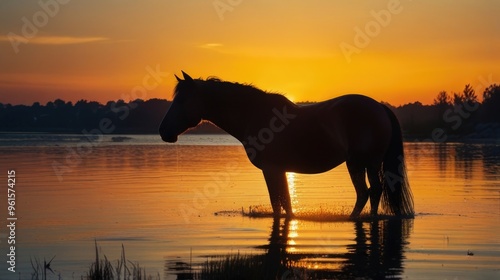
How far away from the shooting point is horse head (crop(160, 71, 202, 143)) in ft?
38.9

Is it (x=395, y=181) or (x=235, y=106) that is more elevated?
(x=235, y=106)

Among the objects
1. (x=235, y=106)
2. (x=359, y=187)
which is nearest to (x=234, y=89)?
(x=235, y=106)

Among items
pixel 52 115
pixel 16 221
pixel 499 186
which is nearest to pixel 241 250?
pixel 16 221

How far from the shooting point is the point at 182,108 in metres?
11.9

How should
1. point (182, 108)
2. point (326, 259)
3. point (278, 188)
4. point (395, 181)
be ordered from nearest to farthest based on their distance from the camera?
point (326, 259), point (278, 188), point (182, 108), point (395, 181)

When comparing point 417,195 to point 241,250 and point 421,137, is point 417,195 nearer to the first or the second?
point 241,250

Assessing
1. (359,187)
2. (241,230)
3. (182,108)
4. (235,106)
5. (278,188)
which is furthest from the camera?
(359,187)

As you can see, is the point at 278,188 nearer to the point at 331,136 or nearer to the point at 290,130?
the point at 290,130

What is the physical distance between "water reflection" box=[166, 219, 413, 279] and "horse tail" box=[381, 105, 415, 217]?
4.78ft

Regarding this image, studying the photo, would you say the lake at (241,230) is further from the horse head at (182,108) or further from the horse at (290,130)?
the horse head at (182,108)

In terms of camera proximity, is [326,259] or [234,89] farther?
[234,89]

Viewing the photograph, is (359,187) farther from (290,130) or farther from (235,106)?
(235,106)

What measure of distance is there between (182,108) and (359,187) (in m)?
2.87

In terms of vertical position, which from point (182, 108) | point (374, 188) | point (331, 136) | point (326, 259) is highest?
point (182, 108)
